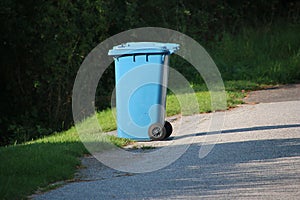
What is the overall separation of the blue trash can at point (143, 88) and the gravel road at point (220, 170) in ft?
0.77

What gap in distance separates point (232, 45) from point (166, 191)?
10.4 m

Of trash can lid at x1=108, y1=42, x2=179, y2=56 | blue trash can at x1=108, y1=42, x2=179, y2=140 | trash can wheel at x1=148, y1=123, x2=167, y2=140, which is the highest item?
trash can lid at x1=108, y1=42, x2=179, y2=56

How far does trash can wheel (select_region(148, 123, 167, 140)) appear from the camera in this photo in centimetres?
1009

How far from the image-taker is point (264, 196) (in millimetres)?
6723

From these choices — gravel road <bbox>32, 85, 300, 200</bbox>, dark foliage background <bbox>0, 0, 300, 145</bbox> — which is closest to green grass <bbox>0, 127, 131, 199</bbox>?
gravel road <bbox>32, 85, 300, 200</bbox>

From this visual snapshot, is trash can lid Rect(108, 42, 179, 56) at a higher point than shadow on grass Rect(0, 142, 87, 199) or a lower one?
higher

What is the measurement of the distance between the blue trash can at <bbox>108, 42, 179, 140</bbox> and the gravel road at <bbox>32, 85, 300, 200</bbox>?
9.3 inches

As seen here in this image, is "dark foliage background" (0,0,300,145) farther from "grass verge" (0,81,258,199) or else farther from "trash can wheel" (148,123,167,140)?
"trash can wheel" (148,123,167,140)

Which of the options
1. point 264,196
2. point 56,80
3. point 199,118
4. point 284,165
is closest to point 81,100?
point 56,80

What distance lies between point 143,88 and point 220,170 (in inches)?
96.5

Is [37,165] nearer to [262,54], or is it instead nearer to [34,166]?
[34,166]

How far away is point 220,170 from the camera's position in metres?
7.96

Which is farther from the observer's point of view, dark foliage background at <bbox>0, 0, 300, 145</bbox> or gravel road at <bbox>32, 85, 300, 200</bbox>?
dark foliage background at <bbox>0, 0, 300, 145</bbox>

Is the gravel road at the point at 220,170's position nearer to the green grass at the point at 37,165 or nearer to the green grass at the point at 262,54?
the green grass at the point at 37,165
